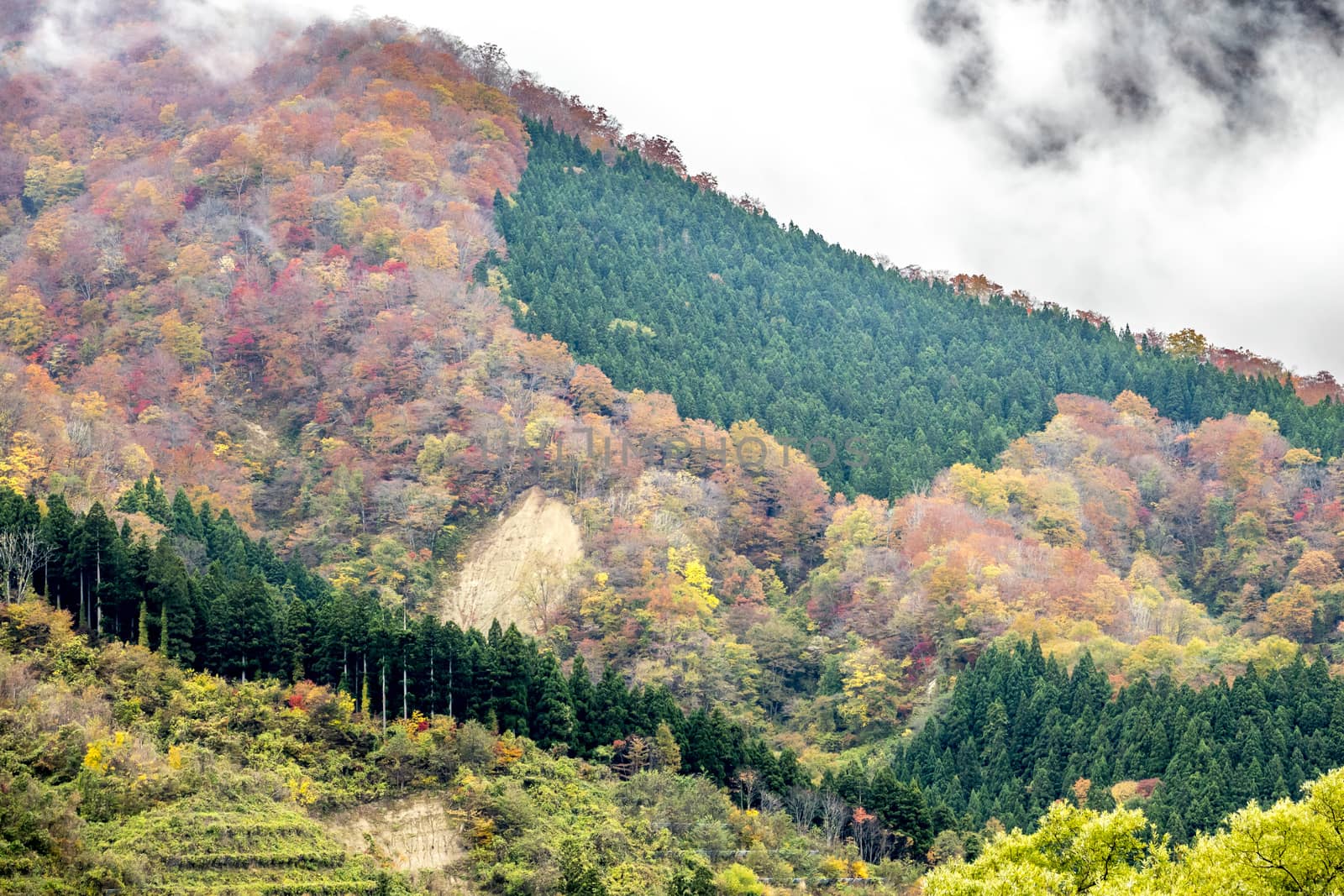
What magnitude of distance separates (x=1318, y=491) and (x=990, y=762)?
128 ft

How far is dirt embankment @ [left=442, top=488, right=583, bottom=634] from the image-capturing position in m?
87.2

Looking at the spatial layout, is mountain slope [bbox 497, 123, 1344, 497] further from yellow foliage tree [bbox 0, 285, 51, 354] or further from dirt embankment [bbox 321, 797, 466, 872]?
dirt embankment [bbox 321, 797, 466, 872]

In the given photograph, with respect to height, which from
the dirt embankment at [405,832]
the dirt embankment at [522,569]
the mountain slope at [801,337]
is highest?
the mountain slope at [801,337]

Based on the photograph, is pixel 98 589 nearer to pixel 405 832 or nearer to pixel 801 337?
pixel 405 832

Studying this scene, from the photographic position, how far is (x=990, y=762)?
250 feet

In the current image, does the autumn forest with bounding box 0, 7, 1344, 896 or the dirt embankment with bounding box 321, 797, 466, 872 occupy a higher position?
the autumn forest with bounding box 0, 7, 1344, 896

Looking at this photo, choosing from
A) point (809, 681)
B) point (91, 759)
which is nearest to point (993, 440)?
point (809, 681)

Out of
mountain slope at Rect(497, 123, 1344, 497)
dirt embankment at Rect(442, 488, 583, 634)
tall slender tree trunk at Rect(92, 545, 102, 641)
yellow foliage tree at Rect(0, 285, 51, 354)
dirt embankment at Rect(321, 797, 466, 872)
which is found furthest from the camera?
mountain slope at Rect(497, 123, 1344, 497)

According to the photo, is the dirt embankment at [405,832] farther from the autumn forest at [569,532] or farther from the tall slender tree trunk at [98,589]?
the tall slender tree trunk at [98,589]

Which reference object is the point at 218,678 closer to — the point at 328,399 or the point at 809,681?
the point at 809,681

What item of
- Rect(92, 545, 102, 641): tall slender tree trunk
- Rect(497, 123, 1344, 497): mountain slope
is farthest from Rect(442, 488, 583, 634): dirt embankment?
Rect(92, 545, 102, 641): tall slender tree trunk

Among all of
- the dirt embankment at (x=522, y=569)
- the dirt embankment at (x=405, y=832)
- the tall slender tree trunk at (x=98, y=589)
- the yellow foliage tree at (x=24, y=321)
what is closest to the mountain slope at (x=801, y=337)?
the dirt embankment at (x=522, y=569)

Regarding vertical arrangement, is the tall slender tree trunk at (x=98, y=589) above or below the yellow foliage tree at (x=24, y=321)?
below

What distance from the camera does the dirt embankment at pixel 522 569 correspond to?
8725 centimetres
